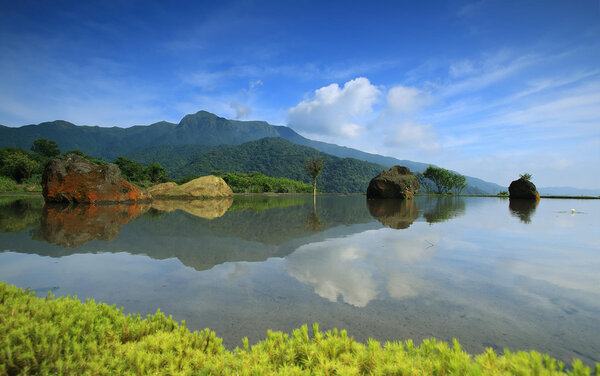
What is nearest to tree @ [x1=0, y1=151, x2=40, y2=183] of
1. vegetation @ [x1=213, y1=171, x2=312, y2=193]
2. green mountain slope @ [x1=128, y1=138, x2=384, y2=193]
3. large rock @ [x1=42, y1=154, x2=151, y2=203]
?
large rock @ [x1=42, y1=154, x2=151, y2=203]

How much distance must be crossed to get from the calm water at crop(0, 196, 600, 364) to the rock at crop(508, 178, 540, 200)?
107ft

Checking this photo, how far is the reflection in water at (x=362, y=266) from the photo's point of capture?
392 centimetres

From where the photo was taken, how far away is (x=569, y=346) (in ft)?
8.59

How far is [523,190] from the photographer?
3528 centimetres

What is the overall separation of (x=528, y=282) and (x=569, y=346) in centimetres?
199

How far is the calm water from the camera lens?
9.71 feet

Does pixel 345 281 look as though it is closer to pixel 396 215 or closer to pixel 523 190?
pixel 396 215

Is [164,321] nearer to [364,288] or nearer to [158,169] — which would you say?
[364,288]

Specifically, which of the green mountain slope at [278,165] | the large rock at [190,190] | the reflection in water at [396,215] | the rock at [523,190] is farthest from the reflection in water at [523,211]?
the green mountain slope at [278,165]

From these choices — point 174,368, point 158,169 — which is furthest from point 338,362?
point 158,169

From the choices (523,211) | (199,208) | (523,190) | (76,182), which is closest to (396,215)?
(523,211)

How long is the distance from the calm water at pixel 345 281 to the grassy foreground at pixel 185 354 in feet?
1.83

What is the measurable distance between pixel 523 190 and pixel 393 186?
17.5 meters

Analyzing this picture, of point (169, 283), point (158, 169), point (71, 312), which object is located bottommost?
point (169, 283)
